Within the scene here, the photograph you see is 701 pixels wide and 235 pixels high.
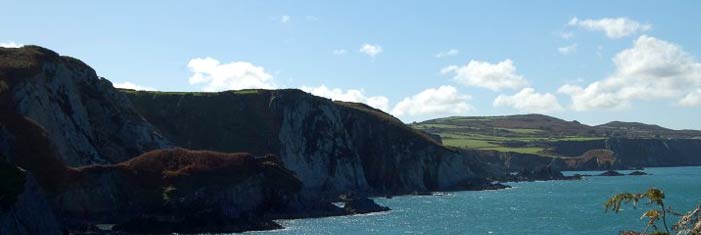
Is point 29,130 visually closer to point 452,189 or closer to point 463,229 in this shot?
point 463,229

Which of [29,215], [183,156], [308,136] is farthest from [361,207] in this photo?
[29,215]

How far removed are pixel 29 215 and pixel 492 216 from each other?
62.3 meters

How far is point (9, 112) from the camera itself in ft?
301

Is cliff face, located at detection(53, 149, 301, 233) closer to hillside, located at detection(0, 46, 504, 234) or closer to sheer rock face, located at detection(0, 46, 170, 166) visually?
hillside, located at detection(0, 46, 504, 234)

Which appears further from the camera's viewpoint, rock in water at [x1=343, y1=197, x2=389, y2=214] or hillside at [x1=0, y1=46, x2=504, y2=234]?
rock in water at [x1=343, y1=197, x2=389, y2=214]

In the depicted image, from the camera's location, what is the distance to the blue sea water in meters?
87.6

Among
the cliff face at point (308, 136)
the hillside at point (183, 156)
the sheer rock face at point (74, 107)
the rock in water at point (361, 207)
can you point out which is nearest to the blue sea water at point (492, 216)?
the rock in water at point (361, 207)

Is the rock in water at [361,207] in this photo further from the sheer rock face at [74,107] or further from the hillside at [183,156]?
the sheer rock face at [74,107]

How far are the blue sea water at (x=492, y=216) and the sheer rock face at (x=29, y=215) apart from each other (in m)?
25.1

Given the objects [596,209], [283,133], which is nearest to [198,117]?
[283,133]

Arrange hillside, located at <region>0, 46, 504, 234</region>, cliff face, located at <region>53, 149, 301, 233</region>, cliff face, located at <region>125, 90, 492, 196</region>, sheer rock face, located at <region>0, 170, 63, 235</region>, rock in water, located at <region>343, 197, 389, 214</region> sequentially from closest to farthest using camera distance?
1. sheer rock face, located at <region>0, 170, 63, 235</region>
2. hillside, located at <region>0, 46, 504, 234</region>
3. cliff face, located at <region>53, 149, 301, 233</region>
4. rock in water, located at <region>343, 197, 389, 214</region>
5. cliff face, located at <region>125, 90, 492, 196</region>

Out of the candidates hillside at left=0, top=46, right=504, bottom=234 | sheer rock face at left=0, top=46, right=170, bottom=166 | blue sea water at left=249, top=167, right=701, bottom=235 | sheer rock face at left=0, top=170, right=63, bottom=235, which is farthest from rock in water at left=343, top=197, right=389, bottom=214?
sheer rock face at left=0, top=170, right=63, bottom=235

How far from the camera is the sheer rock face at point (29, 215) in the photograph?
2258 inches

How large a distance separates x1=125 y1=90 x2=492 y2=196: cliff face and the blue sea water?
1288cm
